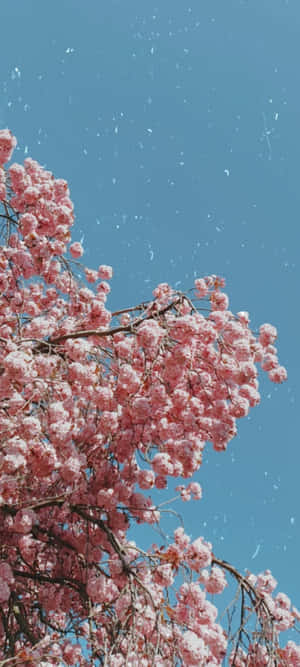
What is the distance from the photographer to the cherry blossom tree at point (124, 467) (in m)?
3.47

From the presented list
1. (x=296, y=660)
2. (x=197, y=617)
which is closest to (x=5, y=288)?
(x=197, y=617)

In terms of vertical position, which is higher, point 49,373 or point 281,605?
point 49,373

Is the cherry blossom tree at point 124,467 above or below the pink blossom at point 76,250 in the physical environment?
below

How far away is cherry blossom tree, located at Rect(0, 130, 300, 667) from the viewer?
3.47 metres

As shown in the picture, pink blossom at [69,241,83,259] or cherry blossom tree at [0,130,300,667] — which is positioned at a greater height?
pink blossom at [69,241,83,259]

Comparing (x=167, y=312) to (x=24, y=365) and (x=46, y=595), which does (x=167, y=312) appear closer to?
(x=24, y=365)

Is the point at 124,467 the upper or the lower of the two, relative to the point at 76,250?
lower

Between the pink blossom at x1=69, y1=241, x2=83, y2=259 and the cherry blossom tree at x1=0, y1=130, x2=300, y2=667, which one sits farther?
the pink blossom at x1=69, y1=241, x2=83, y2=259

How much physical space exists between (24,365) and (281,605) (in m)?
2.81

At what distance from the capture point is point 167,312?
4094mm

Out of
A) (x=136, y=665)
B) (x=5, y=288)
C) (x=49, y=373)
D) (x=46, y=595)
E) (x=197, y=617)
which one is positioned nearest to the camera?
(x=136, y=665)

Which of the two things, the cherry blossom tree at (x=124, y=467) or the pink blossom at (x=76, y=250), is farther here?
the pink blossom at (x=76, y=250)

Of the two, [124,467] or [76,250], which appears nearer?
[124,467]

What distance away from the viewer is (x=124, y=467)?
12.8 ft
